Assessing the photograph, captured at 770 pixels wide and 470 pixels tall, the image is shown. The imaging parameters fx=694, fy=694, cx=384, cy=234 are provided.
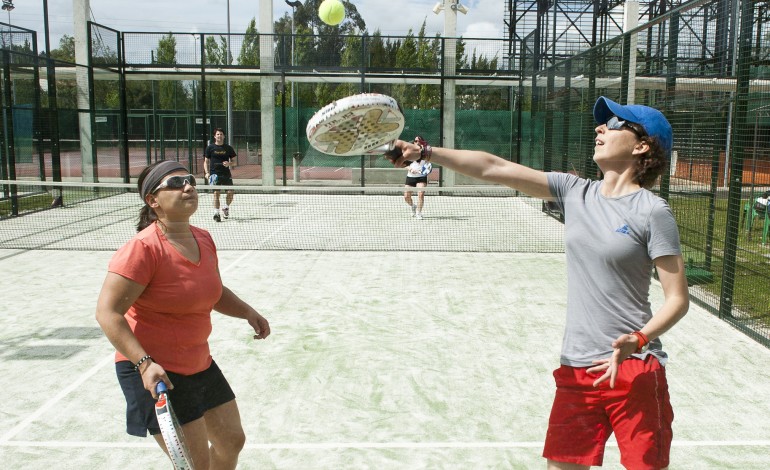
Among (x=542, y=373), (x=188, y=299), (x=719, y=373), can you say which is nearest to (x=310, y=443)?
(x=188, y=299)

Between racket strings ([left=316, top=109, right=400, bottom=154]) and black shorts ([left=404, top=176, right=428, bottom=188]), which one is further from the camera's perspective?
black shorts ([left=404, top=176, right=428, bottom=188])

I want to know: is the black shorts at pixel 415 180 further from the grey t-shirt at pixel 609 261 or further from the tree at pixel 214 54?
the grey t-shirt at pixel 609 261

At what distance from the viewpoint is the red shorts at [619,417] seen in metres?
2.62

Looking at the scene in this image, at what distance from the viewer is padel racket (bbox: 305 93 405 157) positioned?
296cm

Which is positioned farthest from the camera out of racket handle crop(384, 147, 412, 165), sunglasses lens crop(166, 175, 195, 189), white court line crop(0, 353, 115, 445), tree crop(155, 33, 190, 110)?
tree crop(155, 33, 190, 110)

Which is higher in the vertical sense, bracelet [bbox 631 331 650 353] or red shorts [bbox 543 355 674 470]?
bracelet [bbox 631 331 650 353]

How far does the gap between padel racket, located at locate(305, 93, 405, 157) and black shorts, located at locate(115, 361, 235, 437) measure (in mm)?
1175

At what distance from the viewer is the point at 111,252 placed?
36.6ft

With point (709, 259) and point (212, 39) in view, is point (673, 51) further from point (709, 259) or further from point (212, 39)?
point (212, 39)

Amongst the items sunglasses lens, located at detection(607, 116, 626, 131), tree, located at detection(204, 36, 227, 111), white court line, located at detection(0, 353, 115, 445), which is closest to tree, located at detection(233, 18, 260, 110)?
tree, located at detection(204, 36, 227, 111)

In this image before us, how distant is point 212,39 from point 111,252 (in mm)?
14375

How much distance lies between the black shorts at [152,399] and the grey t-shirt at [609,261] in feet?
5.17

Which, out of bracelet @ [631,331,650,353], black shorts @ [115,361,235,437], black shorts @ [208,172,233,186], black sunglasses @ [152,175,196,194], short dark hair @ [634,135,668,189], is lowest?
black shorts @ [115,361,235,437]

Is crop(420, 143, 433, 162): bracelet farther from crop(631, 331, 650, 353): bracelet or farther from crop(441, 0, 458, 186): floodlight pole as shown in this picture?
crop(441, 0, 458, 186): floodlight pole
